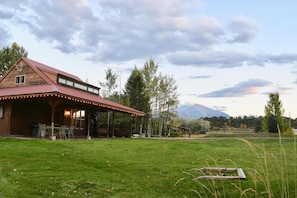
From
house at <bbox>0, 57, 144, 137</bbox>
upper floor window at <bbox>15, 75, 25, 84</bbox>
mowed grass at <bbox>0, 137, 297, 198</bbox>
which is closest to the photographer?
mowed grass at <bbox>0, 137, 297, 198</bbox>

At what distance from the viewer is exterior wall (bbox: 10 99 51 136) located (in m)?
15.4

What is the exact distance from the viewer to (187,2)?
1038 centimetres

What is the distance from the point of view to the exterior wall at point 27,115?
15.4 meters

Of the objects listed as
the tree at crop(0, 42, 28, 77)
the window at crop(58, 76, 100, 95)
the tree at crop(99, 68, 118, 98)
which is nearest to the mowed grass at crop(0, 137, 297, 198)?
the window at crop(58, 76, 100, 95)

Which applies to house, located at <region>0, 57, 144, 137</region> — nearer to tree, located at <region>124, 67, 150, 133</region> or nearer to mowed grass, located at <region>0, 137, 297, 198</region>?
mowed grass, located at <region>0, 137, 297, 198</region>

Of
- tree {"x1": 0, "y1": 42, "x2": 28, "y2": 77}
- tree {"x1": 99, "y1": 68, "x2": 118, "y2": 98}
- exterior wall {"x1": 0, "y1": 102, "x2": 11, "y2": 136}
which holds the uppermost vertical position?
tree {"x1": 0, "y1": 42, "x2": 28, "y2": 77}

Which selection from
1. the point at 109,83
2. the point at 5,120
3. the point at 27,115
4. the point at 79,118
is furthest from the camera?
the point at 109,83

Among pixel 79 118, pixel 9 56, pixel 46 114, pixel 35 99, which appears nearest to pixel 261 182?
pixel 35 99

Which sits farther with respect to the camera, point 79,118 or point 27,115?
point 79,118

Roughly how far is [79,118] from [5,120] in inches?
226

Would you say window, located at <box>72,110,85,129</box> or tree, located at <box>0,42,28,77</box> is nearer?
window, located at <box>72,110,85,129</box>

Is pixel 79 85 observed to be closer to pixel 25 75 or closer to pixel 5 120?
pixel 25 75

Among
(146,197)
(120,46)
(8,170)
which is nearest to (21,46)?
(120,46)

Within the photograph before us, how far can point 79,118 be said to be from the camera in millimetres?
20234
